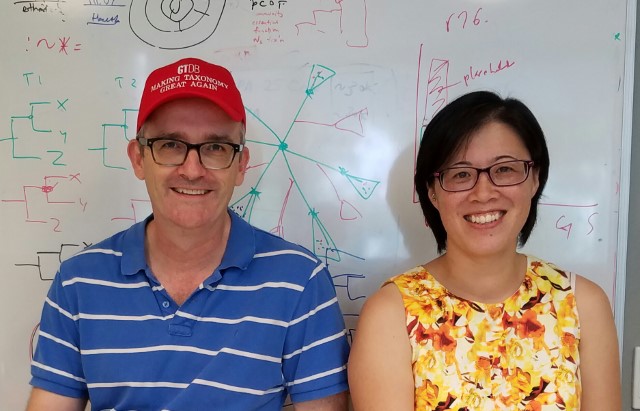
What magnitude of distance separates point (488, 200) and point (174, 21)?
92 cm

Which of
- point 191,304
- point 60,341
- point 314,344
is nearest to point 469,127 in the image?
point 314,344

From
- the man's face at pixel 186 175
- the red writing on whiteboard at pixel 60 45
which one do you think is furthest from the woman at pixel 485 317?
the red writing on whiteboard at pixel 60 45

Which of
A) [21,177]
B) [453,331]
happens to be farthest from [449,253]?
[21,177]

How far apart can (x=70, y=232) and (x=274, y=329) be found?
68 centimetres

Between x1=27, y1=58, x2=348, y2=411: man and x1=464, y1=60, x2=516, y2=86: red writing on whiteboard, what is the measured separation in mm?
580

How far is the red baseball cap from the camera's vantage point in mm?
1086

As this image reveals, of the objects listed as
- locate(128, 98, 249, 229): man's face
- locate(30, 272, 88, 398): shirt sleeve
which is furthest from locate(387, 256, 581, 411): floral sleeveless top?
locate(30, 272, 88, 398): shirt sleeve

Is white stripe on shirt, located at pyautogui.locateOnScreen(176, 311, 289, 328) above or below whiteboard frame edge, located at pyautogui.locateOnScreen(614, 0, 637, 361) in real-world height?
below

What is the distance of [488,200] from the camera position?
3.49 ft

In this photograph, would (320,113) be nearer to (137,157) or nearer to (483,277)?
(137,157)

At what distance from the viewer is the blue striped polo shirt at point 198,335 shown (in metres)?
1.12

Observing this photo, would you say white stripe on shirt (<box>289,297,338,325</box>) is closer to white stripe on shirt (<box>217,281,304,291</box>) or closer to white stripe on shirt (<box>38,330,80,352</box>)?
white stripe on shirt (<box>217,281,304,291</box>)

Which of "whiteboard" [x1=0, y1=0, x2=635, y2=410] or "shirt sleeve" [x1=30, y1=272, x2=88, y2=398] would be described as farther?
"whiteboard" [x1=0, y1=0, x2=635, y2=410]

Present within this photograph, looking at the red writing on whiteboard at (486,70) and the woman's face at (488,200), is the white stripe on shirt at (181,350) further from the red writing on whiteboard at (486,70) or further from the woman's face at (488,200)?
the red writing on whiteboard at (486,70)
